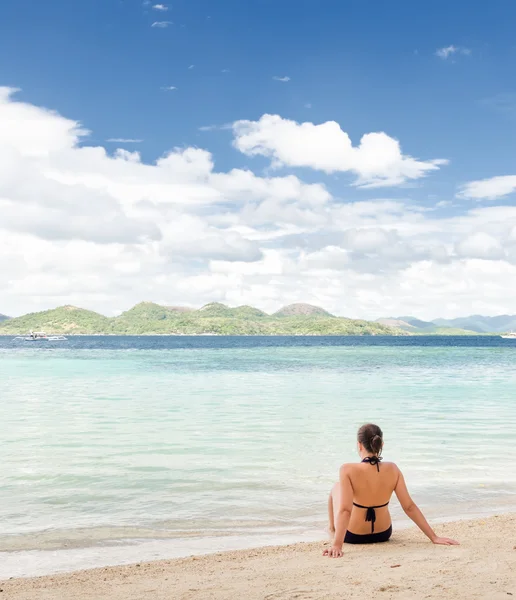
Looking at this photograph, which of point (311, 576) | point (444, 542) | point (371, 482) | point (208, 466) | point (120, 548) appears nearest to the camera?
point (311, 576)

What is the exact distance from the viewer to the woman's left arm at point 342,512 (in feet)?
25.4

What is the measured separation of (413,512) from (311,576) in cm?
181

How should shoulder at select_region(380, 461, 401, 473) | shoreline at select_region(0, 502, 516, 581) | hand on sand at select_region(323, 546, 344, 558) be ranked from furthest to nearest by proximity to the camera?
shoreline at select_region(0, 502, 516, 581), shoulder at select_region(380, 461, 401, 473), hand on sand at select_region(323, 546, 344, 558)

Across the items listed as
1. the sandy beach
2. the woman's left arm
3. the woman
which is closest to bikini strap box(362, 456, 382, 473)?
the woman

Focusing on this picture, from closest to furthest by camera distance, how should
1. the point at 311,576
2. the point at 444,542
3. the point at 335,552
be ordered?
1. the point at 311,576
2. the point at 335,552
3. the point at 444,542

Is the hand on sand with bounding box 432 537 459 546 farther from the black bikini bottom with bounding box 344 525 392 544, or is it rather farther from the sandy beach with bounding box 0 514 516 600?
the black bikini bottom with bounding box 344 525 392 544

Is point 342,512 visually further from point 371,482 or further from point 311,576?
point 311,576

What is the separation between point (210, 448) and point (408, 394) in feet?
62.2

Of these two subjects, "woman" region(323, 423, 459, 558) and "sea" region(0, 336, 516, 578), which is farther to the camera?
"sea" region(0, 336, 516, 578)

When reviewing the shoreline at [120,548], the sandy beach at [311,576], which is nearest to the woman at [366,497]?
the sandy beach at [311,576]

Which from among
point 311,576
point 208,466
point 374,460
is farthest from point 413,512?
point 208,466

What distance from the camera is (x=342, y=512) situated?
7.77 m

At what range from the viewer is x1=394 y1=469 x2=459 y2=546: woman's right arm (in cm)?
792

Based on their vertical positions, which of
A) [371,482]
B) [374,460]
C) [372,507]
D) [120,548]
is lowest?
[120,548]
